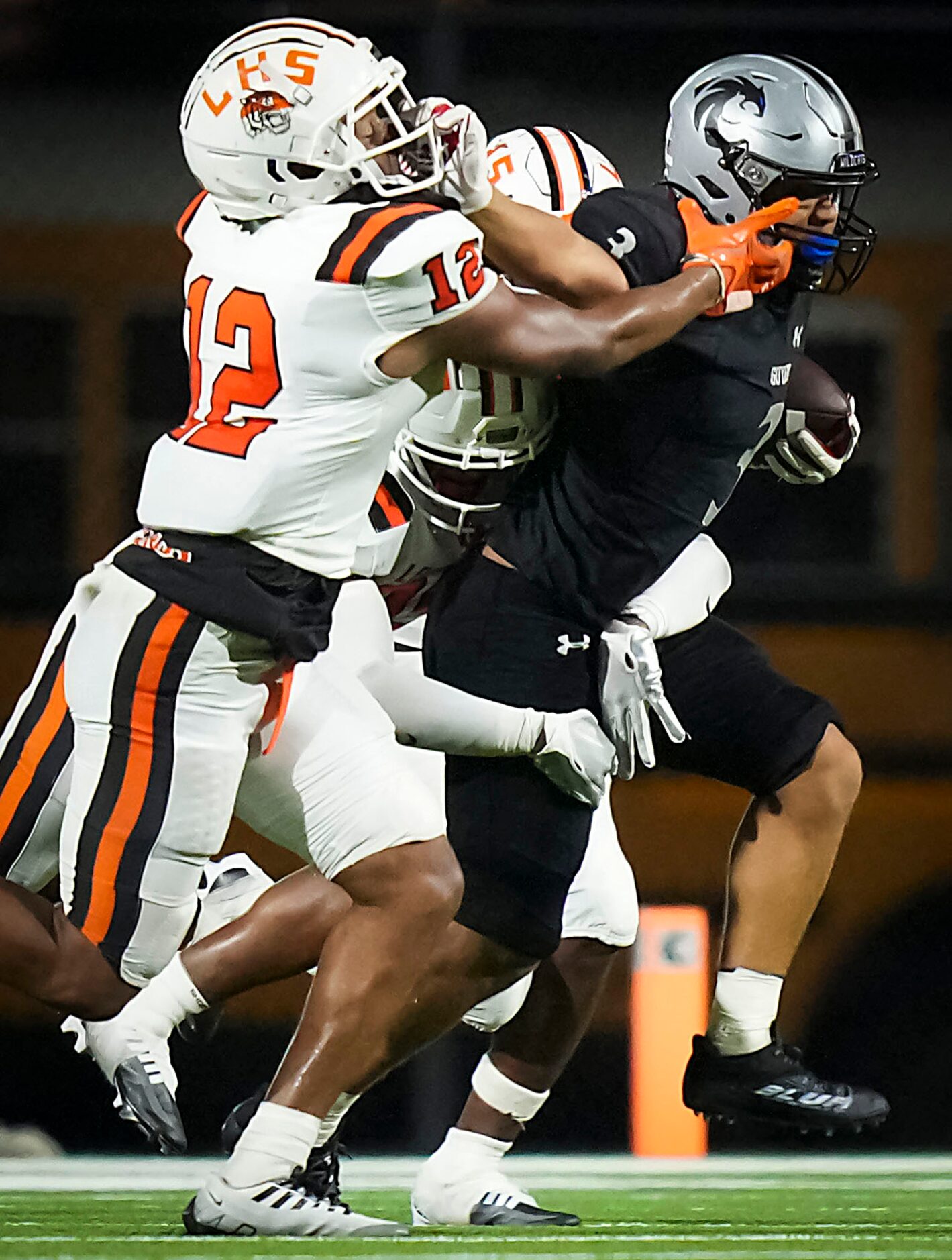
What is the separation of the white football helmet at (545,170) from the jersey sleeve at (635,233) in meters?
0.20

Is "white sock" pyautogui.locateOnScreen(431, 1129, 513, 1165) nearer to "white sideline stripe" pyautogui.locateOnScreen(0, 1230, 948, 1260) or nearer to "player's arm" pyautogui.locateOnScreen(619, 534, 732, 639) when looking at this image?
"white sideline stripe" pyautogui.locateOnScreen(0, 1230, 948, 1260)

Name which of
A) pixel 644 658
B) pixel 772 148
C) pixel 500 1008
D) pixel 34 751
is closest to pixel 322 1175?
pixel 500 1008

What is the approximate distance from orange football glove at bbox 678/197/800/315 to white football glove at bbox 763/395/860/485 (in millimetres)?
278

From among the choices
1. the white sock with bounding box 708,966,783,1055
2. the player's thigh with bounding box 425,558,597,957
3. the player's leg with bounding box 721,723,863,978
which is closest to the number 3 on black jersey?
the player's thigh with bounding box 425,558,597,957

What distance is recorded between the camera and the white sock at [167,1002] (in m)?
3.04

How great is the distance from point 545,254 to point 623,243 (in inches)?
4.9

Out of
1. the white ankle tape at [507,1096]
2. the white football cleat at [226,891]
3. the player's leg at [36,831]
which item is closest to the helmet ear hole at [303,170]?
the player's leg at [36,831]

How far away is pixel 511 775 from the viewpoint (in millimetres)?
2961

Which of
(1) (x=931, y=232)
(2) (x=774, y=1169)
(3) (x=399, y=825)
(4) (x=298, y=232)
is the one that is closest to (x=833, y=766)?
(3) (x=399, y=825)

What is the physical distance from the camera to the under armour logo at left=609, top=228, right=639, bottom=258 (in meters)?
2.91

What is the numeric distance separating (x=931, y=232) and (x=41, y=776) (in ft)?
9.52

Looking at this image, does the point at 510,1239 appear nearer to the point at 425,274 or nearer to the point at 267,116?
the point at 425,274

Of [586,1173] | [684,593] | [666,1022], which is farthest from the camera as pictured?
[666,1022]

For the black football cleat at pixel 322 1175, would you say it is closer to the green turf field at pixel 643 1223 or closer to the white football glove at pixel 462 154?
the green turf field at pixel 643 1223
